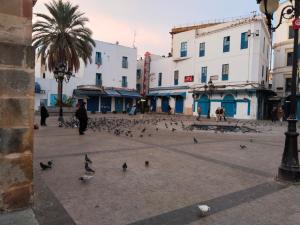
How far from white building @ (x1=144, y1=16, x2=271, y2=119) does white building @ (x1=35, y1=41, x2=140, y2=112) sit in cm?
481

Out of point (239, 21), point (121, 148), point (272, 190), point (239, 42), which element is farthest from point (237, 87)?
point (272, 190)

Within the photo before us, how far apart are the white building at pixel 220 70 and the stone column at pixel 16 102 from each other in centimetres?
2855

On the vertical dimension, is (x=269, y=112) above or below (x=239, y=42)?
below

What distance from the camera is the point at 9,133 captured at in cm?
361

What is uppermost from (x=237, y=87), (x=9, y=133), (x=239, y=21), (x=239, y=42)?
(x=239, y=21)

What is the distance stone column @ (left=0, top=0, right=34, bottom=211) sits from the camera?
3545 millimetres

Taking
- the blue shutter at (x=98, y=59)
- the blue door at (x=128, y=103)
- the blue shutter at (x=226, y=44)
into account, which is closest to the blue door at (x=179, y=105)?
the blue door at (x=128, y=103)

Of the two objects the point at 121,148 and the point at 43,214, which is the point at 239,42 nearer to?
the point at 121,148

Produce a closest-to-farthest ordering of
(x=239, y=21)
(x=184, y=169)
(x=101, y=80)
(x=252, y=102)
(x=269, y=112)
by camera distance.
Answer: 1. (x=184, y=169)
2. (x=252, y=102)
3. (x=239, y=21)
4. (x=269, y=112)
5. (x=101, y=80)

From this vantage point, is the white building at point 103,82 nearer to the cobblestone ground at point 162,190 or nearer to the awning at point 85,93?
the awning at point 85,93

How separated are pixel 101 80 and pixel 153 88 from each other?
928 centimetres

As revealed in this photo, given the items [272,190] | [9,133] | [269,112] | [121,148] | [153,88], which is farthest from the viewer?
[153,88]

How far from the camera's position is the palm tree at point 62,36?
83.3ft

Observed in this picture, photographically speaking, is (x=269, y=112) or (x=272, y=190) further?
(x=269, y=112)
